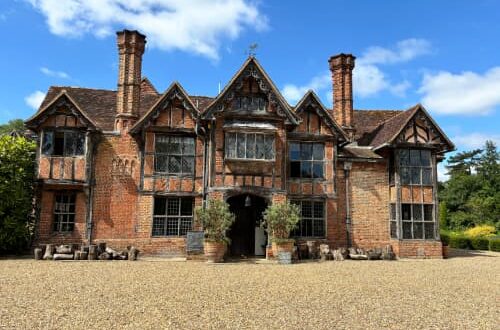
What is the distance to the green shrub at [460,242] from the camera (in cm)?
2744

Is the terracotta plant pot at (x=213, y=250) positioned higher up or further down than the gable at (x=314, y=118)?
further down

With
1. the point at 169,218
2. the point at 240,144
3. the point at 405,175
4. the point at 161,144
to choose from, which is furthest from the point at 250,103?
the point at 405,175

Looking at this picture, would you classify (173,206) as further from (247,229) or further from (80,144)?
(80,144)

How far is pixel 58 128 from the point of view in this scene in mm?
17031

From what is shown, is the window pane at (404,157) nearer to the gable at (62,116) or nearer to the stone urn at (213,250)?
the stone urn at (213,250)

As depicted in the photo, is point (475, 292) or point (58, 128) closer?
point (475, 292)

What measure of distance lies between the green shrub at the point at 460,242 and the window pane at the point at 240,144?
1927 centimetres

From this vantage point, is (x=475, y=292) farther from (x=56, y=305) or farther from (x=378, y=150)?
(x=378, y=150)

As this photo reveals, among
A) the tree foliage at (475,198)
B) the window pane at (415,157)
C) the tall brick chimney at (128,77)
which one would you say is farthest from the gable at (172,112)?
the tree foliage at (475,198)

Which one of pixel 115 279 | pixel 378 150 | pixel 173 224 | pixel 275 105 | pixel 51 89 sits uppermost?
pixel 51 89

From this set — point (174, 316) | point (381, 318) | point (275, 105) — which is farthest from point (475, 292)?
point (275, 105)

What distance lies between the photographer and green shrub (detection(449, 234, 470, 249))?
27.4 meters

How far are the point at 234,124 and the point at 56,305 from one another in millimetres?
11137

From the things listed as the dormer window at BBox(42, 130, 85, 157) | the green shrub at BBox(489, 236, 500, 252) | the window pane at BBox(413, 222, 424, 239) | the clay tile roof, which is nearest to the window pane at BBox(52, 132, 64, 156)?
the dormer window at BBox(42, 130, 85, 157)
